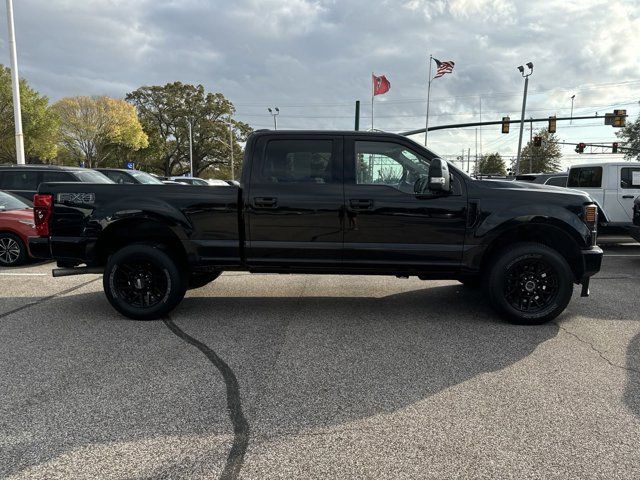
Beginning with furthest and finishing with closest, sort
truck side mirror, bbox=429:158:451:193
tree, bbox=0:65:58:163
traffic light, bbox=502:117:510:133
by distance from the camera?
tree, bbox=0:65:58:163 → traffic light, bbox=502:117:510:133 → truck side mirror, bbox=429:158:451:193

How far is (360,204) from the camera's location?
4.76 meters

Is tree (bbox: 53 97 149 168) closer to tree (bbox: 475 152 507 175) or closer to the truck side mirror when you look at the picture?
the truck side mirror

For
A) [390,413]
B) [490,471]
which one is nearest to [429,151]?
[390,413]

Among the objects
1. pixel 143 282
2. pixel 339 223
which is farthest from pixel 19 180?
pixel 339 223

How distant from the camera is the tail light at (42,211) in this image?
193 inches

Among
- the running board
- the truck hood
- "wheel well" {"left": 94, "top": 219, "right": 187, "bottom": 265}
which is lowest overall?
the running board

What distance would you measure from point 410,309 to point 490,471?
3140 millimetres

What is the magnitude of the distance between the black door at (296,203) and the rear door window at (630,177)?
815cm

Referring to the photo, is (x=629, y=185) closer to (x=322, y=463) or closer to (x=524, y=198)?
(x=524, y=198)

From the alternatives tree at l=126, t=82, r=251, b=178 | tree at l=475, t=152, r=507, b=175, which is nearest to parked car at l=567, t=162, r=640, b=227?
tree at l=126, t=82, r=251, b=178

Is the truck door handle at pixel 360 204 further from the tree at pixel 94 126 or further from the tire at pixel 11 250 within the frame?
the tree at pixel 94 126

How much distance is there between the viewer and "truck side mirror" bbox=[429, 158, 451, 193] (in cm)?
435

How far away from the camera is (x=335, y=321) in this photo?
5.01 m

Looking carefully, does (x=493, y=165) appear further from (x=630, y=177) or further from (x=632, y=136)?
(x=630, y=177)
